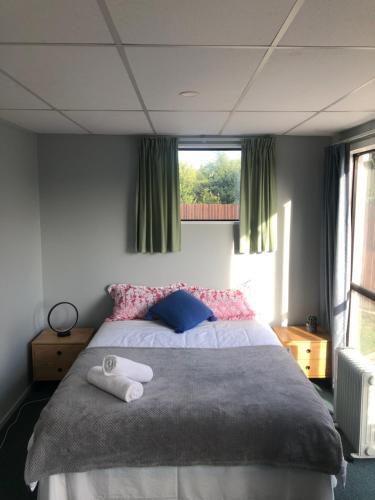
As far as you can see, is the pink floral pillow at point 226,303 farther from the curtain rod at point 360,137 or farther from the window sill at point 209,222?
the curtain rod at point 360,137

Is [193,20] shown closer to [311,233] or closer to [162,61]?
[162,61]

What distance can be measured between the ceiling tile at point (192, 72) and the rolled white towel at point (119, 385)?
67.8 inches

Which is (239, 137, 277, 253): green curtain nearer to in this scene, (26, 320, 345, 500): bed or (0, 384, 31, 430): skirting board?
(26, 320, 345, 500): bed

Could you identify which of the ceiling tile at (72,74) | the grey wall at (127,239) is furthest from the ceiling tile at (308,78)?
the grey wall at (127,239)

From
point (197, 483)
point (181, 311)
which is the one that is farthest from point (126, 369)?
point (181, 311)

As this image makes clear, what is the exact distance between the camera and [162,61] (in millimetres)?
1765

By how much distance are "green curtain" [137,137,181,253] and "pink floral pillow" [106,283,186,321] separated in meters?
0.40

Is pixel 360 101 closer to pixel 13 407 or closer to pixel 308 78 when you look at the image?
pixel 308 78

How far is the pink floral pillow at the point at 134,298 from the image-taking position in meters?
3.65

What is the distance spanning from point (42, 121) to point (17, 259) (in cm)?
122

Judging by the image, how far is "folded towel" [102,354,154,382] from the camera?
235cm

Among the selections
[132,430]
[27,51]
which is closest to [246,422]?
[132,430]

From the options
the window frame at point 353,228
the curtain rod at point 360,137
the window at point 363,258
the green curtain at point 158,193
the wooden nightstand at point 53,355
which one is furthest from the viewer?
the green curtain at point 158,193

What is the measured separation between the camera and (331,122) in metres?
3.15
